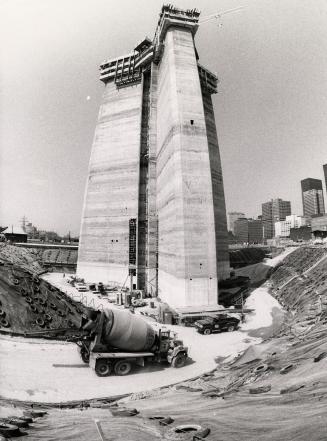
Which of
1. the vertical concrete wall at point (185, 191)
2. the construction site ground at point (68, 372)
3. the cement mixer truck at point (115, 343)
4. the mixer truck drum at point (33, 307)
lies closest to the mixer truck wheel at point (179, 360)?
the cement mixer truck at point (115, 343)

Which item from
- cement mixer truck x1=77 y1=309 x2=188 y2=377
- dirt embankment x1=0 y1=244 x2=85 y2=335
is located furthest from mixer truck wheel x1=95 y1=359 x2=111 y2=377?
dirt embankment x1=0 y1=244 x2=85 y2=335

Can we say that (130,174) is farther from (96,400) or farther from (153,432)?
(153,432)

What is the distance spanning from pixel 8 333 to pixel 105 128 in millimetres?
44081

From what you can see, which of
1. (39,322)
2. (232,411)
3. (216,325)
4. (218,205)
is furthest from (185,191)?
(232,411)

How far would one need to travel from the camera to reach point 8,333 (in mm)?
19203

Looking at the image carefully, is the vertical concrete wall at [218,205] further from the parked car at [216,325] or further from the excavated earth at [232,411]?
the excavated earth at [232,411]

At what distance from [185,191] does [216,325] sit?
48.2 ft

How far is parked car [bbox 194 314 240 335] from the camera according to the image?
24141 mm

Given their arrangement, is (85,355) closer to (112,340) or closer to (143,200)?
(112,340)

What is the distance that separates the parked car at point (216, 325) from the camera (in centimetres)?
2414

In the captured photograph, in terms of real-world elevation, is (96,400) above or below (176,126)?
below

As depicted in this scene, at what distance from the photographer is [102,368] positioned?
1516 cm

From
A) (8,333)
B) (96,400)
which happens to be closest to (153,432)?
(96,400)

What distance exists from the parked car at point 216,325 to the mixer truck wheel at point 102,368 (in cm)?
1068
